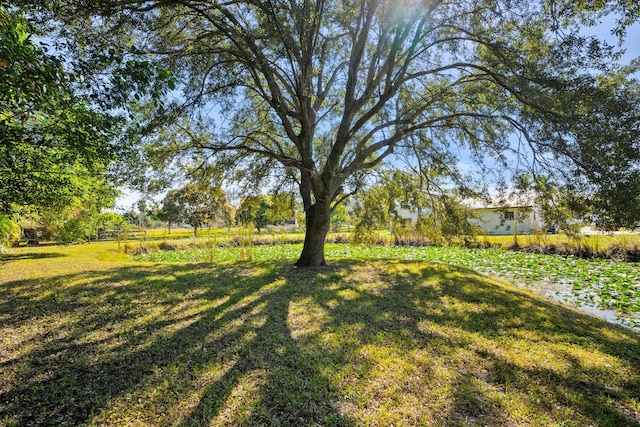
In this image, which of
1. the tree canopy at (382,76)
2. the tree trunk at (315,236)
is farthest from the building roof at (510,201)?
the tree trunk at (315,236)

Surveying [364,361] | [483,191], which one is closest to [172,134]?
[364,361]

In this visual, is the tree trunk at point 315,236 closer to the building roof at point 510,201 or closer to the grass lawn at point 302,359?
the grass lawn at point 302,359

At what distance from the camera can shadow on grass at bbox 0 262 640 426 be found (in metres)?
2.57

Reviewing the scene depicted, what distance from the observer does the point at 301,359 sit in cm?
340

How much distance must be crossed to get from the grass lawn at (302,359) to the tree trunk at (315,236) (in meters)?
2.44

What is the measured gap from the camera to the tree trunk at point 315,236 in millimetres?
8586

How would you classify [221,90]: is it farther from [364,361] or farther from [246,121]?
[364,361]

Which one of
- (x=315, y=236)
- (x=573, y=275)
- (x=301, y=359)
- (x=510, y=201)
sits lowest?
(x=573, y=275)

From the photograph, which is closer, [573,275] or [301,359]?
[301,359]

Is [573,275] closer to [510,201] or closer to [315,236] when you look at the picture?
[510,201]

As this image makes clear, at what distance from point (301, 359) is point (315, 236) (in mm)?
5455

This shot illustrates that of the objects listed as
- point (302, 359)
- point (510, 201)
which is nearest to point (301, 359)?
point (302, 359)

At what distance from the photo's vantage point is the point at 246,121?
9938 mm

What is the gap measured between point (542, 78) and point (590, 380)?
493 centimetres
